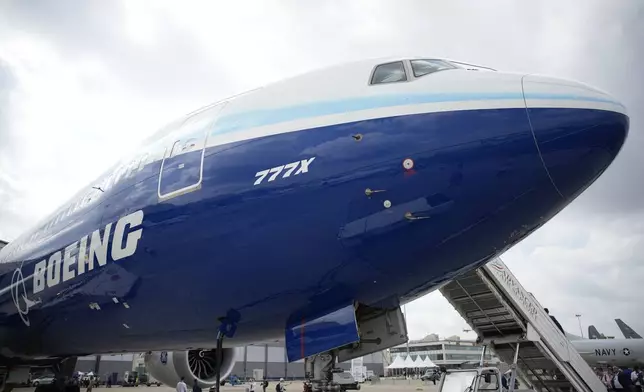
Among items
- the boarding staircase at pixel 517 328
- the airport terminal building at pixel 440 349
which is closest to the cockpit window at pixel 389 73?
the boarding staircase at pixel 517 328

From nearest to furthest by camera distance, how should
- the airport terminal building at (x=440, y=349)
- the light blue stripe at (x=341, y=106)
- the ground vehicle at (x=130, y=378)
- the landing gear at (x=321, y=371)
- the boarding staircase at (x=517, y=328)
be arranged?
the light blue stripe at (x=341, y=106), the landing gear at (x=321, y=371), the boarding staircase at (x=517, y=328), the ground vehicle at (x=130, y=378), the airport terminal building at (x=440, y=349)

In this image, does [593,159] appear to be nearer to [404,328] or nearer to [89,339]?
[404,328]

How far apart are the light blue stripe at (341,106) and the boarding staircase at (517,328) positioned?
8.14 m

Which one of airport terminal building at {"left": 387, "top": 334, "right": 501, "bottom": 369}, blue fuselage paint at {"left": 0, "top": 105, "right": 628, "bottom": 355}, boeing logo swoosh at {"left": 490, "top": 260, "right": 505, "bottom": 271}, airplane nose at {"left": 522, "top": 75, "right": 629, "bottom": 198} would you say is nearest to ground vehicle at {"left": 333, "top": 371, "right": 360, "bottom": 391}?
blue fuselage paint at {"left": 0, "top": 105, "right": 628, "bottom": 355}

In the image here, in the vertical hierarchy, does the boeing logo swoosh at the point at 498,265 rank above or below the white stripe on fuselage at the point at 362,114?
above

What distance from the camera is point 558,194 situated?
388 centimetres

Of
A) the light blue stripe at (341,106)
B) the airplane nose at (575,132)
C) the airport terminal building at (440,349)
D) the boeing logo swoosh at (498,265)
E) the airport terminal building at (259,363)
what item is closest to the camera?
the airplane nose at (575,132)

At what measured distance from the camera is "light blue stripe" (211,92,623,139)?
4.00m

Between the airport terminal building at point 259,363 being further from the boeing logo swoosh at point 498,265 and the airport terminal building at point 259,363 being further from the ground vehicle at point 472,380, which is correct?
the boeing logo swoosh at point 498,265

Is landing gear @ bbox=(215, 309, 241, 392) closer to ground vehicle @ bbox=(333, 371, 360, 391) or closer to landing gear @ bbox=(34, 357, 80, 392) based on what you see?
ground vehicle @ bbox=(333, 371, 360, 391)

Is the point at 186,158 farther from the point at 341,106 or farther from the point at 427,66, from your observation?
the point at 427,66

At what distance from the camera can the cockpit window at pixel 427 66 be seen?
15.4ft

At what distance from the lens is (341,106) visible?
4562 millimetres

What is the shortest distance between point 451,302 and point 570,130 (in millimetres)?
9792
